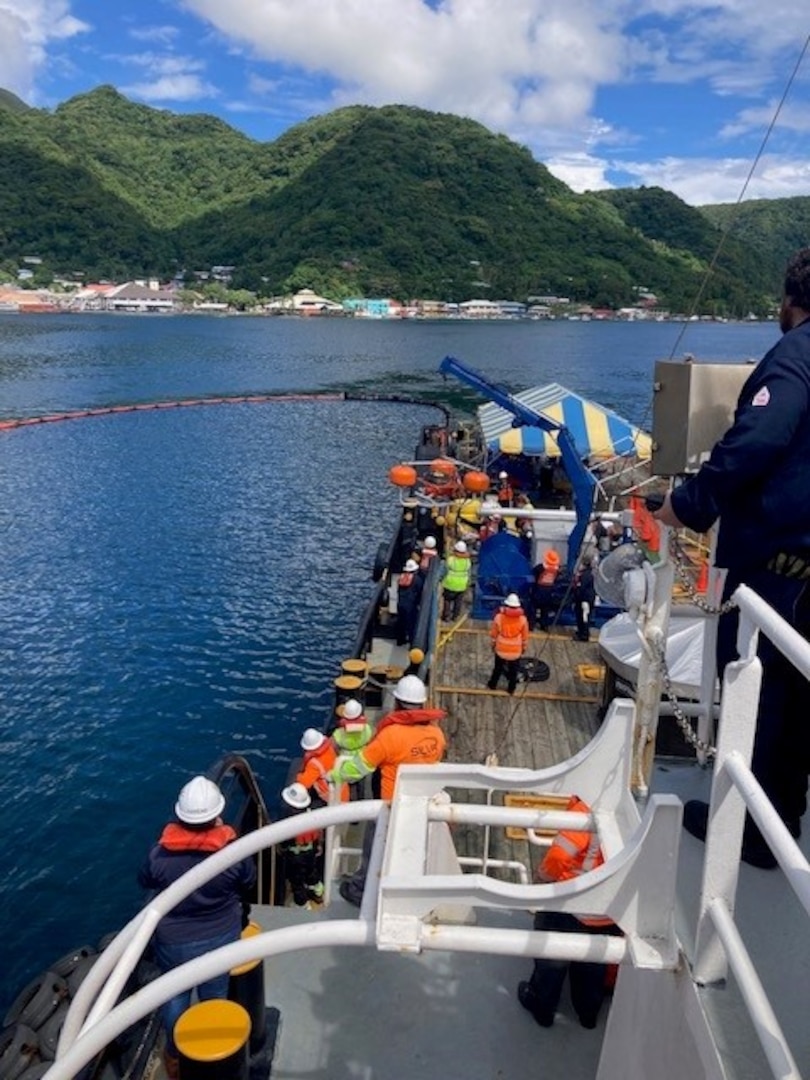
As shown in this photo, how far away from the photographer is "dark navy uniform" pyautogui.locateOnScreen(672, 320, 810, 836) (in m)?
3.29

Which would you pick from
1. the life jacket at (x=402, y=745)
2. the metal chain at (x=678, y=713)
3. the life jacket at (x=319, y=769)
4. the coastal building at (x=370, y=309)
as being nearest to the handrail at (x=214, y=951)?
the metal chain at (x=678, y=713)

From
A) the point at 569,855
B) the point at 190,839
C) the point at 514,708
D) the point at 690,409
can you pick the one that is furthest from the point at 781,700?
the point at 514,708

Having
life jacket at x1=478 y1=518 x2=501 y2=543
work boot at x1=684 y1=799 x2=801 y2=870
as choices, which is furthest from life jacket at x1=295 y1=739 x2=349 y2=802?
life jacket at x1=478 y1=518 x2=501 y2=543

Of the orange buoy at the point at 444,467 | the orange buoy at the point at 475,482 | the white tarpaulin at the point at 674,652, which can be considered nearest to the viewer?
the white tarpaulin at the point at 674,652

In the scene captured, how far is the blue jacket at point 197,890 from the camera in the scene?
538 cm

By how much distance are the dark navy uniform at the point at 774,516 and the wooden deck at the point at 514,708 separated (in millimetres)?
4660

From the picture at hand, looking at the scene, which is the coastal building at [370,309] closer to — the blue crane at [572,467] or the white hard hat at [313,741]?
the blue crane at [572,467]

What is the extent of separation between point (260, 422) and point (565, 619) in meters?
46.4

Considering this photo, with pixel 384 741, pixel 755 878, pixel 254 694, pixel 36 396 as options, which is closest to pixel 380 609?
pixel 254 694

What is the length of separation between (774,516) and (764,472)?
208mm

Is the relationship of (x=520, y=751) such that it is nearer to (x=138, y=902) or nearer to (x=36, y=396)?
(x=138, y=902)

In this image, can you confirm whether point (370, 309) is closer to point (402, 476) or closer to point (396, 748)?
point (402, 476)

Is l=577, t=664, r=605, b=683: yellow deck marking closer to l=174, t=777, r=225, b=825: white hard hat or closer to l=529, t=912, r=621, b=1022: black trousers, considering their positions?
l=529, t=912, r=621, b=1022: black trousers

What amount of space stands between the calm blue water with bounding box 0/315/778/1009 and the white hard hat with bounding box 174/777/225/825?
6.75m
